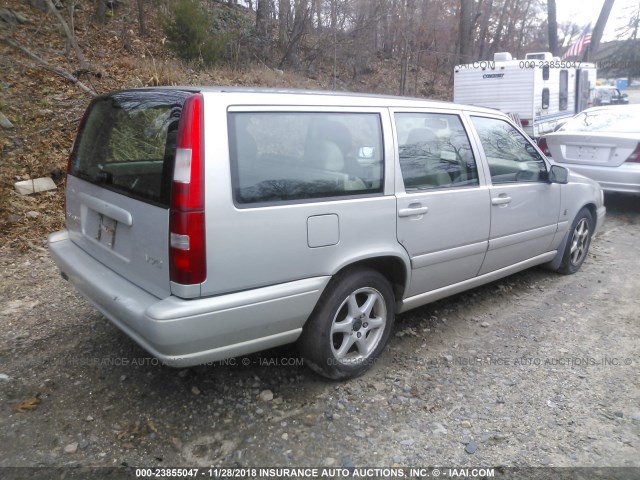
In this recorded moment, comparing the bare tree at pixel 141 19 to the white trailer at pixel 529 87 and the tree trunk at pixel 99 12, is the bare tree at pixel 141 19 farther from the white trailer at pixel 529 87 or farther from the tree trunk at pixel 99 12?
the white trailer at pixel 529 87

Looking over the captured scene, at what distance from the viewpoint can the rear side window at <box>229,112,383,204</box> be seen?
8.66 ft

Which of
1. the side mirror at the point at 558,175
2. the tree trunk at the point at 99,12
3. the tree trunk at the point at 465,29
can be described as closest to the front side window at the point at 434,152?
the side mirror at the point at 558,175

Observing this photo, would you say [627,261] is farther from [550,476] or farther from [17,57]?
[17,57]

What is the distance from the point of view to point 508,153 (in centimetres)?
429

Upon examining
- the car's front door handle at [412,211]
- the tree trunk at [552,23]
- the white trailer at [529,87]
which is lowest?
the car's front door handle at [412,211]

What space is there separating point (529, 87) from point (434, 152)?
9.83 meters

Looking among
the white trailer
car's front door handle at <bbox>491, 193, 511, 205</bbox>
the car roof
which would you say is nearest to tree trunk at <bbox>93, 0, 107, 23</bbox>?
the white trailer

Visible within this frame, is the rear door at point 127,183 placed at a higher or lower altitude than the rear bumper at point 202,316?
higher

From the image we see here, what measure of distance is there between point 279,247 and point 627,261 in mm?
4710

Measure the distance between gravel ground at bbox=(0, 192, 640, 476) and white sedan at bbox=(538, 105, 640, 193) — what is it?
139 inches

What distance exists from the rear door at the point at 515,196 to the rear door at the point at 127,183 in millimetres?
2456

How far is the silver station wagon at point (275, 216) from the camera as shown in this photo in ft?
8.22

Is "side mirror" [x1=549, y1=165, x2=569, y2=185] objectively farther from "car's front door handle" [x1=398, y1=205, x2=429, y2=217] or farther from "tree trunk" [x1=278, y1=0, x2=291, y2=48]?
"tree trunk" [x1=278, y1=0, x2=291, y2=48]

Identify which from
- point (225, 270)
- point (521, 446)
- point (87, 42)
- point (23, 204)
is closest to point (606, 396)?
point (521, 446)
